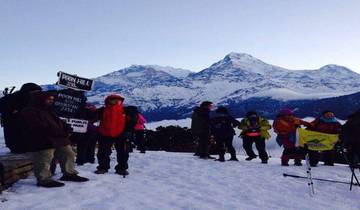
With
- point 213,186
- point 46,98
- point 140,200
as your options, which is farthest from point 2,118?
point 213,186

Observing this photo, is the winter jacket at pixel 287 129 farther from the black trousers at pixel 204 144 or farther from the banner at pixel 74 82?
the banner at pixel 74 82

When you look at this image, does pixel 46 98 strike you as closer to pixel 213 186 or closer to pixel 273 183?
pixel 213 186

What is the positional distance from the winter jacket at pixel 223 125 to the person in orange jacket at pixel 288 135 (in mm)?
1495

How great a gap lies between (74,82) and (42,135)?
3.08m

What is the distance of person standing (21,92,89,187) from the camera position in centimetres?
909

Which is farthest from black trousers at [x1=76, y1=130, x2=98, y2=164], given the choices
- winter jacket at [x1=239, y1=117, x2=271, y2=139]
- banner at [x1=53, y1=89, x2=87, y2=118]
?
winter jacket at [x1=239, y1=117, x2=271, y2=139]

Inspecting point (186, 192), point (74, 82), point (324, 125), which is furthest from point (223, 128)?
point (186, 192)

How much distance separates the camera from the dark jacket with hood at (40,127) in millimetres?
9102

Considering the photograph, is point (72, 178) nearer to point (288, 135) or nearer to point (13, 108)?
point (13, 108)

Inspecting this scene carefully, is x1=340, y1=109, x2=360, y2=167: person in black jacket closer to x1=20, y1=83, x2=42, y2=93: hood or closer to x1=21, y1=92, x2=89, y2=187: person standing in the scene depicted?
x1=21, y1=92, x2=89, y2=187: person standing

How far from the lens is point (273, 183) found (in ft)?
36.1

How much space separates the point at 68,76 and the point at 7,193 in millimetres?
4144

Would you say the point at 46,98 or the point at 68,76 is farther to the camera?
the point at 68,76

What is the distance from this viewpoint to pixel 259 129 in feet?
52.1
